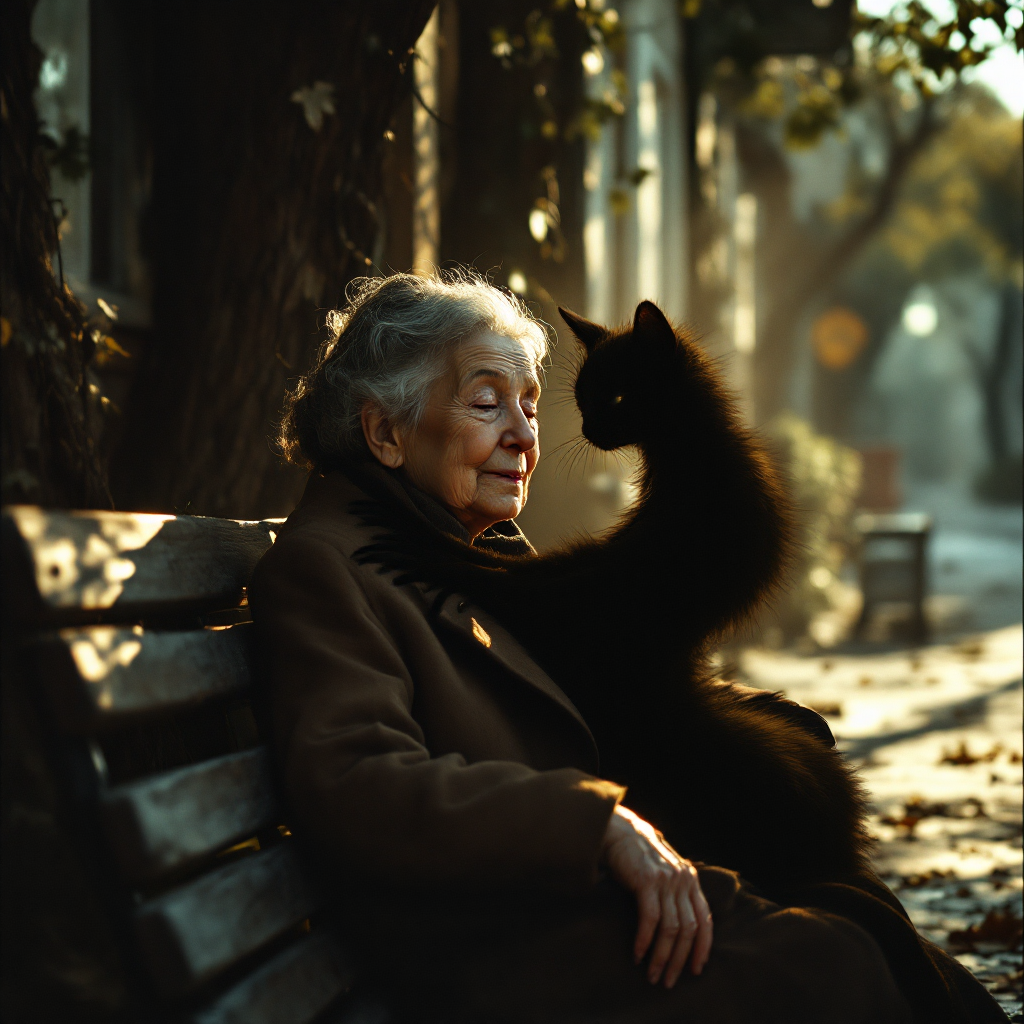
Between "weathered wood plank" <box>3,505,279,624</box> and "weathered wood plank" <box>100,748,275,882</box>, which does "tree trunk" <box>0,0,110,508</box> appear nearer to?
"weathered wood plank" <box>3,505,279,624</box>

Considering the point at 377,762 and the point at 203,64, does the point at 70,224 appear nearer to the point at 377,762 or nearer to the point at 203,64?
the point at 203,64

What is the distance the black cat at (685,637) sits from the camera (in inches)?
83.4

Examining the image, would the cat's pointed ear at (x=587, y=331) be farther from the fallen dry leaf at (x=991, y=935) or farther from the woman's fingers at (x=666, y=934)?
the fallen dry leaf at (x=991, y=935)

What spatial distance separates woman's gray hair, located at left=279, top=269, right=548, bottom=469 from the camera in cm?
232

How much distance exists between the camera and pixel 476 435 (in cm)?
235

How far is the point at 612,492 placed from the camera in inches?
292

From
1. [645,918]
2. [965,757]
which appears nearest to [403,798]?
[645,918]

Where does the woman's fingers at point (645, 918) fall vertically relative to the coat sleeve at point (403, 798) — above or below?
below

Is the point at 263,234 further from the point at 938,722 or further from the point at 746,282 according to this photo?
the point at 746,282

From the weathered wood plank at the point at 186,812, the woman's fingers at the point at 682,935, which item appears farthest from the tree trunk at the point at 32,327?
the woman's fingers at the point at 682,935

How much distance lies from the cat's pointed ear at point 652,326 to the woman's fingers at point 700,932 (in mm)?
1091

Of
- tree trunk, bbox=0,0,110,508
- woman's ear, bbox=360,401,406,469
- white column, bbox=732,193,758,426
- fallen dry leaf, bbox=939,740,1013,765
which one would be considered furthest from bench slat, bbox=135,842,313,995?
white column, bbox=732,193,758,426

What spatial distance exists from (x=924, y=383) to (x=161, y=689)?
267ft

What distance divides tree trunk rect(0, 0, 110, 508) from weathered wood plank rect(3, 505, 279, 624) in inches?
19.8
